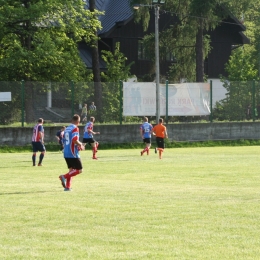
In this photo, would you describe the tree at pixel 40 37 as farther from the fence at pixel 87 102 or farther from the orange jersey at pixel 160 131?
the orange jersey at pixel 160 131

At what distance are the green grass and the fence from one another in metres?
16.3

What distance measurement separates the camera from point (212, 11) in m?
53.0

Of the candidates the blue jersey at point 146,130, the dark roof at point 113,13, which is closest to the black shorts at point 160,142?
the blue jersey at point 146,130

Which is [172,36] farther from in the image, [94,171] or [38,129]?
[94,171]

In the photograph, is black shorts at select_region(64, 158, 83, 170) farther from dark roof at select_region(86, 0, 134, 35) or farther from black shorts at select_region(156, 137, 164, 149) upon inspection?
dark roof at select_region(86, 0, 134, 35)

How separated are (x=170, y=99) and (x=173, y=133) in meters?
1.93

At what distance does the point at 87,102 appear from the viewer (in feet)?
136

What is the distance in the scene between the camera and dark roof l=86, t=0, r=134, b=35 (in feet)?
222

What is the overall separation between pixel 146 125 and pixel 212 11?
61.5ft

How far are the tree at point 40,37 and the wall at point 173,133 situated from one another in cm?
639

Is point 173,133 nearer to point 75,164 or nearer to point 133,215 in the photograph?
point 75,164

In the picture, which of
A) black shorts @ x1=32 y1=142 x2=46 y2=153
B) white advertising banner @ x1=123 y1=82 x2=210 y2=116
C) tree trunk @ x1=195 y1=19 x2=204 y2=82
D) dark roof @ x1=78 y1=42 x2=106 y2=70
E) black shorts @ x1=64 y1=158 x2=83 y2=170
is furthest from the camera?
dark roof @ x1=78 y1=42 x2=106 y2=70

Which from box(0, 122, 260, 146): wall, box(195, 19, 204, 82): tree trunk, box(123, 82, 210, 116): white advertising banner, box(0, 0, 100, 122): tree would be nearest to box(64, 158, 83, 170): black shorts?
box(0, 122, 260, 146): wall

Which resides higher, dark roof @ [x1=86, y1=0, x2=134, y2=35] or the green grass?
dark roof @ [x1=86, y1=0, x2=134, y2=35]
